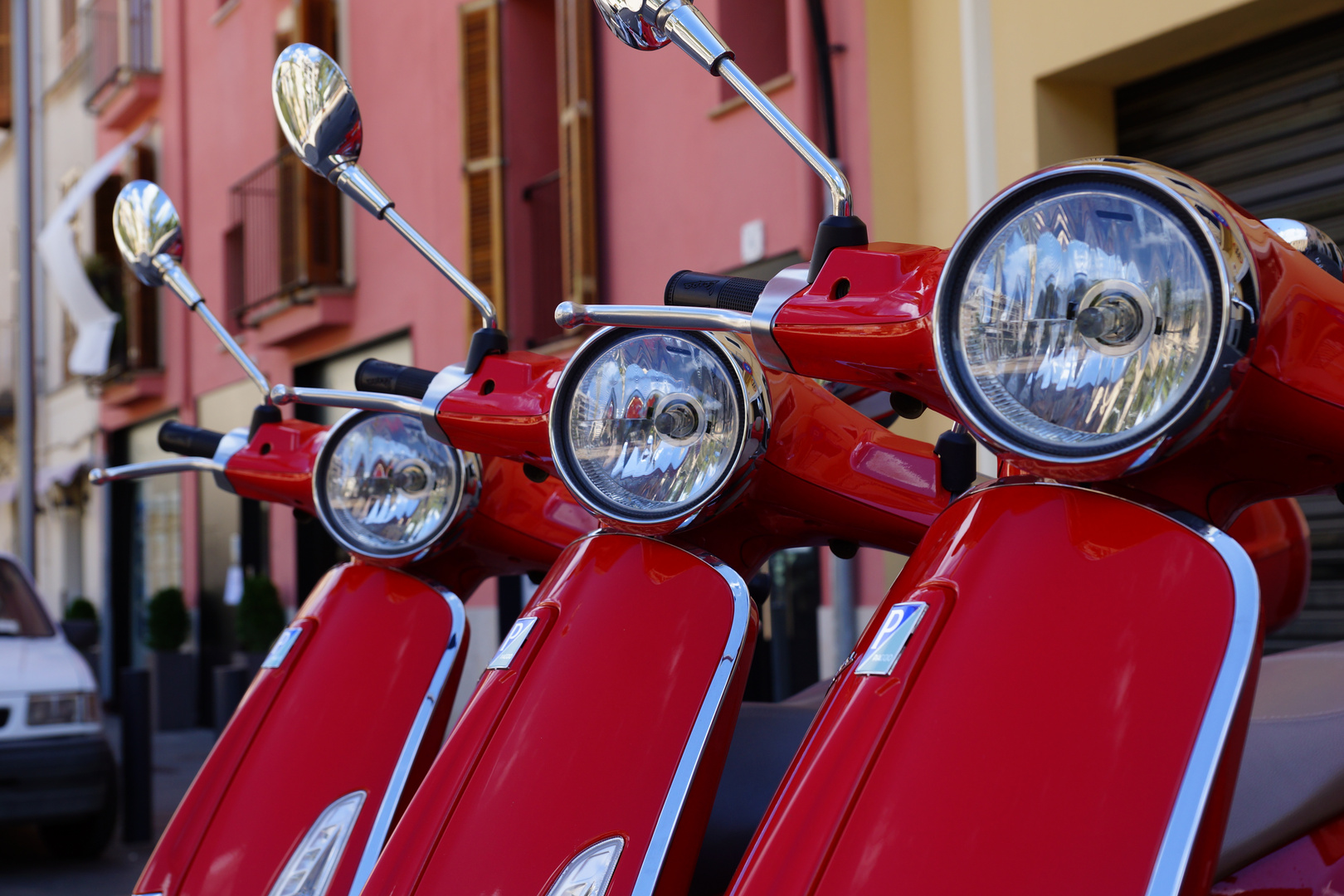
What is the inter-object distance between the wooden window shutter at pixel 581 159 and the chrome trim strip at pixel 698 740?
20.5 ft

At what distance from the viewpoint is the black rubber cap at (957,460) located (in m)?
1.43

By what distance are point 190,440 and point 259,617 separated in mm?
8057

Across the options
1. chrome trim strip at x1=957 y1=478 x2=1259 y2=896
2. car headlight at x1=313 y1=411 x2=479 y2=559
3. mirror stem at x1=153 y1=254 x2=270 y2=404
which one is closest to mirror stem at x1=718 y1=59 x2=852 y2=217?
chrome trim strip at x1=957 y1=478 x2=1259 y2=896

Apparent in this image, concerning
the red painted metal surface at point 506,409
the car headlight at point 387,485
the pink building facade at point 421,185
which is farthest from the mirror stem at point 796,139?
the pink building facade at point 421,185

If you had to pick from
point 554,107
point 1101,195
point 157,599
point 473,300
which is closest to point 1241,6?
point 473,300

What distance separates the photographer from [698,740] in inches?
53.8

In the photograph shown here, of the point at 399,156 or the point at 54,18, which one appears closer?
the point at 399,156

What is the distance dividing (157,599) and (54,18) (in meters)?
8.08

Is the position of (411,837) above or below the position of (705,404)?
below

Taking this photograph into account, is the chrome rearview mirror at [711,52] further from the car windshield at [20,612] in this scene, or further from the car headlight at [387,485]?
the car windshield at [20,612]

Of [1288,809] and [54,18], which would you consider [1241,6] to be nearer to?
[1288,809]

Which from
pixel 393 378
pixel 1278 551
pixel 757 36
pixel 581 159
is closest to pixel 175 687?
pixel 581 159

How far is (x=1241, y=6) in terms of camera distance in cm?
441

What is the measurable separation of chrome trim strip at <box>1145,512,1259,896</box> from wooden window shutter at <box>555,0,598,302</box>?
6.70m
